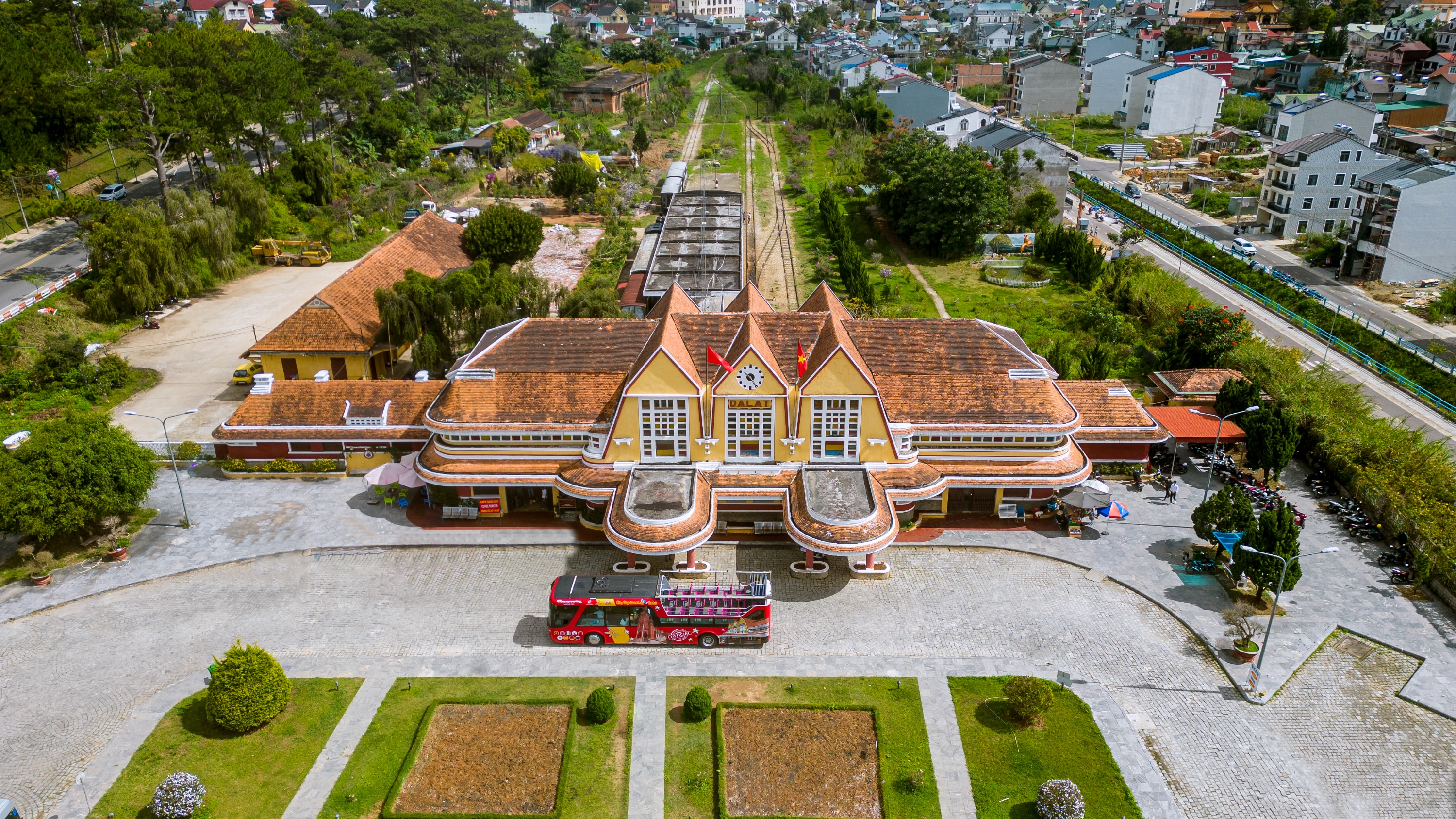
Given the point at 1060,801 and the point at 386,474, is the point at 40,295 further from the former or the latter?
the point at 1060,801

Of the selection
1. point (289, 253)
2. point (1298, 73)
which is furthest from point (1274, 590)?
point (1298, 73)

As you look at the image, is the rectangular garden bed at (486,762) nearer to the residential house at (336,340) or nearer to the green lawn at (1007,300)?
the residential house at (336,340)

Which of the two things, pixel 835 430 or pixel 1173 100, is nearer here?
pixel 835 430

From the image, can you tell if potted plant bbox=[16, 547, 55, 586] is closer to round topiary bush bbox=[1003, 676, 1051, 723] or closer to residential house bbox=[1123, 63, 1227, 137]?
round topiary bush bbox=[1003, 676, 1051, 723]

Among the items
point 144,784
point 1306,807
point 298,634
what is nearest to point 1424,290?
point 1306,807

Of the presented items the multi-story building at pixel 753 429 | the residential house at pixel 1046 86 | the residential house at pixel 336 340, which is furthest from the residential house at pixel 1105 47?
the residential house at pixel 336 340

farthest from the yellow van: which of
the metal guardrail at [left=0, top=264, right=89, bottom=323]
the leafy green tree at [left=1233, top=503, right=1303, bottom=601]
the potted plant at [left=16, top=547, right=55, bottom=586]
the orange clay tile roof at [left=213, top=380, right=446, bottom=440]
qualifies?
the leafy green tree at [left=1233, top=503, right=1303, bottom=601]

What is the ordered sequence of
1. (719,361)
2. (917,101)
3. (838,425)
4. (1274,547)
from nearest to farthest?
(1274,547), (719,361), (838,425), (917,101)
